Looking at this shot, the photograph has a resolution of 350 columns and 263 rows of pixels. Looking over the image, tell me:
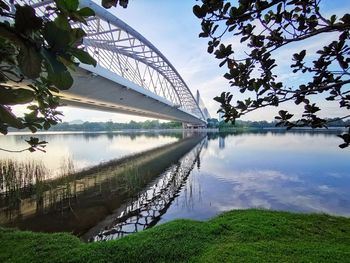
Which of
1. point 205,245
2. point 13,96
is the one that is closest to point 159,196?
point 205,245

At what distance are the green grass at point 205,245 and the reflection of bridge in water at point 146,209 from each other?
1.74 m

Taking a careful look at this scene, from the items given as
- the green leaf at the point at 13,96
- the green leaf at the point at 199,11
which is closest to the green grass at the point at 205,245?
the green leaf at the point at 199,11

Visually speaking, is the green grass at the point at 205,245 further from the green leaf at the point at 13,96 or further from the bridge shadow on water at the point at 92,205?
the green leaf at the point at 13,96

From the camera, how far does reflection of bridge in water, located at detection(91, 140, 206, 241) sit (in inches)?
270

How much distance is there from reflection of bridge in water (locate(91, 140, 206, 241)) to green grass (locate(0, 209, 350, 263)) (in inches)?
68.6

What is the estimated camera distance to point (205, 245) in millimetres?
4582

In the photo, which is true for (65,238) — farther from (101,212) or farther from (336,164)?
(336,164)

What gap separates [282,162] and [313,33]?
18611mm

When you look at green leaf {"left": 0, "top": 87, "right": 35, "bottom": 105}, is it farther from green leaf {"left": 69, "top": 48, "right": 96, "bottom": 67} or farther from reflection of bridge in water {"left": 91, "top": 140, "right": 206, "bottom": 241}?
reflection of bridge in water {"left": 91, "top": 140, "right": 206, "bottom": 241}

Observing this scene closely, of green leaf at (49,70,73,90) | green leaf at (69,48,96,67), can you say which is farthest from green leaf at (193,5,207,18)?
green leaf at (49,70,73,90)

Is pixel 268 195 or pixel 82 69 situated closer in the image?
pixel 268 195

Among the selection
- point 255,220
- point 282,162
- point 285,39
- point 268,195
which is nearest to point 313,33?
point 285,39

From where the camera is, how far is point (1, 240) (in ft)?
15.9

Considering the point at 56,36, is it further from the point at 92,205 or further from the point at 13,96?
the point at 92,205
